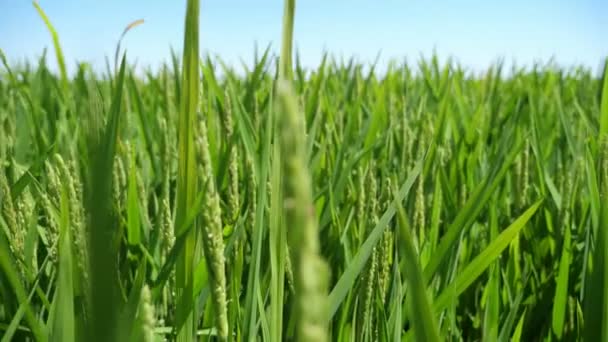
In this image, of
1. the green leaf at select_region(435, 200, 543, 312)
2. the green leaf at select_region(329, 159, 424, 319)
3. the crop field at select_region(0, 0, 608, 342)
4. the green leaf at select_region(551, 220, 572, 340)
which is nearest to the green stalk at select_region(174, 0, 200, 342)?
the crop field at select_region(0, 0, 608, 342)

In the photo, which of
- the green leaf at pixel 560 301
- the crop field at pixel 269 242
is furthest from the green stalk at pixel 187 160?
the green leaf at pixel 560 301

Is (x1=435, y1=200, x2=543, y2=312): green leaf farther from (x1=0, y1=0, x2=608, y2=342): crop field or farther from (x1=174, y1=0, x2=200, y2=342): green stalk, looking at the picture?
(x1=174, y1=0, x2=200, y2=342): green stalk

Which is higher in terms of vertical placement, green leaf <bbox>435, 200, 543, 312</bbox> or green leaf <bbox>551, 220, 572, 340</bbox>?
green leaf <bbox>435, 200, 543, 312</bbox>

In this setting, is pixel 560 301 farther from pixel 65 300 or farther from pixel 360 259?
pixel 65 300

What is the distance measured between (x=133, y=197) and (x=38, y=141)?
41cm

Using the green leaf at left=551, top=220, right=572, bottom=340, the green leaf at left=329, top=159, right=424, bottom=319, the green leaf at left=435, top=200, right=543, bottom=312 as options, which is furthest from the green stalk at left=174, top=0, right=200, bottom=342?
the green leaf at left=551, top=220, right=572, bottom=340

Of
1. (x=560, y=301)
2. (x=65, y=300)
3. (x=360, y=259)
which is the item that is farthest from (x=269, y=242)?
(x=560, y=301)

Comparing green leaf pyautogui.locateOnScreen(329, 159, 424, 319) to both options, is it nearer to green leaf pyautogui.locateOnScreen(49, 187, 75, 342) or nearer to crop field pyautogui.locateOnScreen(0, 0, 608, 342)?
crop field pyautogui.locateOnScreen(0, 0, 608, 342)

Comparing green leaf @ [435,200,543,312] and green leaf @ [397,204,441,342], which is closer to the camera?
green leaf @ [397,204,441,342]

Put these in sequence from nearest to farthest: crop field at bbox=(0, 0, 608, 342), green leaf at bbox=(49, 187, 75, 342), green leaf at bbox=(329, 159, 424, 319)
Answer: crop field at bbox=(0, 0, 608, 342) < green leaf at bbox=(49, 187, 75, 342) < green leaf at bbox=(329, 159, 424, 319)

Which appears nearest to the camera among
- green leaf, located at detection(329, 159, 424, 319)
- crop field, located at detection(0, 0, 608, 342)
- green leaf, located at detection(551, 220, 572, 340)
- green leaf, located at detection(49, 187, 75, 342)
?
crop field, located at detection(0, 0, 608, 342)

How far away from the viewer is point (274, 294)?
39 centimetres

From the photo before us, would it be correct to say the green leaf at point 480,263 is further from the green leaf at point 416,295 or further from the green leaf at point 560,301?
the green leaf at point 416,295

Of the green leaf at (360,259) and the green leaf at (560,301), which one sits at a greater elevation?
the green leaf at (360,259)
